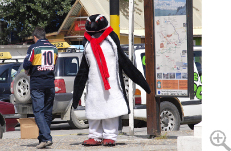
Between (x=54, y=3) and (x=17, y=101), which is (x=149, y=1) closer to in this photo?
(x=17, y=101)

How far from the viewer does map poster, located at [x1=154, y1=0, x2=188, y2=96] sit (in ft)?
21.4

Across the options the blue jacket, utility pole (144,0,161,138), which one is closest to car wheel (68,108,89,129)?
utility pole (144,0,161,138)

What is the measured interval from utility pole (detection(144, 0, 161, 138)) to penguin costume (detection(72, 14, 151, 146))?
1.13 meters

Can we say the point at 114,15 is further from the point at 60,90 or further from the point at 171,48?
the point at 60,90

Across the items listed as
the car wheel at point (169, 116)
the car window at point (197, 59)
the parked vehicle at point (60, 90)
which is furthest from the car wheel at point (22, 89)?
the car window at point (197, 59)

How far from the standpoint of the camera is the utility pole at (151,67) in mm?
6652

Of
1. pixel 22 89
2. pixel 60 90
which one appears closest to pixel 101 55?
pixel 22 89

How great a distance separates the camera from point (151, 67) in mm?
6719

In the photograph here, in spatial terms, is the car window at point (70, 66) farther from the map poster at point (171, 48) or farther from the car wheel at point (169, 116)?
the map poster at point (171, 48)

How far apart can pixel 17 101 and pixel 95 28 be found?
4.30m

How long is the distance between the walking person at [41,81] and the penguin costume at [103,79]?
62 centimetres
